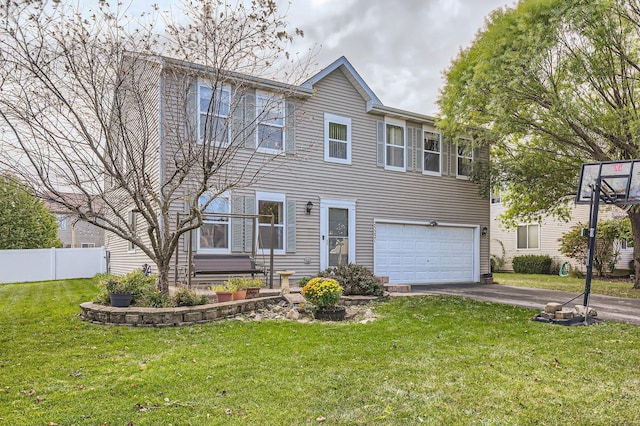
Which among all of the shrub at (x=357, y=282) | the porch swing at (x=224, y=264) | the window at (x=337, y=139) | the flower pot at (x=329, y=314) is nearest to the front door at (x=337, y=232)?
the window at (x=337, y=139)

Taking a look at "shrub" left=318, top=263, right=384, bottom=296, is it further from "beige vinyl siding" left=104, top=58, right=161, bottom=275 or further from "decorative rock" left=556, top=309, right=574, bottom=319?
"beige vinyl siding" left=104, top=58, right=161, bottom=275

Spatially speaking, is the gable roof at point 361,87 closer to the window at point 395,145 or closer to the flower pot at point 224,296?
the window at point 395,145

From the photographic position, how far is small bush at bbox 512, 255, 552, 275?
832 inches

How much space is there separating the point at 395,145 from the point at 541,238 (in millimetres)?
11880

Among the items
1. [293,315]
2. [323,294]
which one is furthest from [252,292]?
[323,294]

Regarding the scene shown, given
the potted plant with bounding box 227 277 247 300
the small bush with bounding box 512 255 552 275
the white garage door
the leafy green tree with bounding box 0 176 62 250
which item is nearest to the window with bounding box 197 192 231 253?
the potted plant with bounding box 227 277 247 300

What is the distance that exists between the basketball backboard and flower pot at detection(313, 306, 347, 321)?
16.1 ft

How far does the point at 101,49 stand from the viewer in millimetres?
7523

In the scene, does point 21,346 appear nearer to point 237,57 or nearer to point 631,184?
point 237,57

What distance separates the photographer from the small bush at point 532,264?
21141 mm

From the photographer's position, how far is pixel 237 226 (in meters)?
11.1

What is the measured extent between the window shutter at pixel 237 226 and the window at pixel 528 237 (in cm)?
1659

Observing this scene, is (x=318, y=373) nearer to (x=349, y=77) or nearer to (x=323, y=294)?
(x=323, y=294)

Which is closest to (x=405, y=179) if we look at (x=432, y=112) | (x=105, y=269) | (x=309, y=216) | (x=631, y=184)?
(x=432, y=112)
